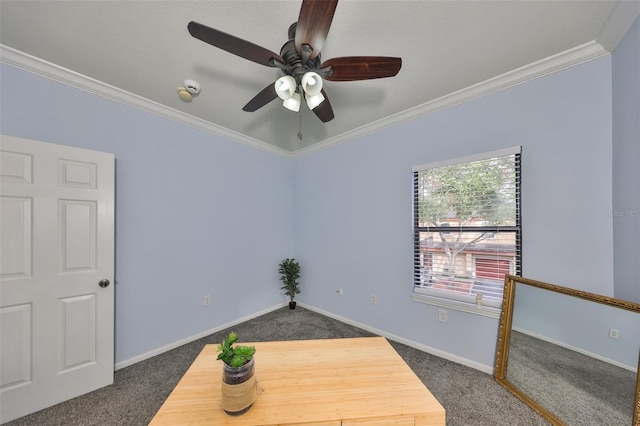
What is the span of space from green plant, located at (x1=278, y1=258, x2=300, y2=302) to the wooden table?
2.21m

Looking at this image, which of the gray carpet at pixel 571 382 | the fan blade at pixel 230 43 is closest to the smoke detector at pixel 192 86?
the fan blade at pixel 230 43

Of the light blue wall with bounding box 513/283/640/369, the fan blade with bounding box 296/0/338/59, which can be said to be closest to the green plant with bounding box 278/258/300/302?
the light blue wall with bounding box 513/283/640/369

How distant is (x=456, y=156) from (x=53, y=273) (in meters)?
3.67

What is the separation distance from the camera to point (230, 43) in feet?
3.68

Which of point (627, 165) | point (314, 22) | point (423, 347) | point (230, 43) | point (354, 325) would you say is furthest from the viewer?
point (354, 325)

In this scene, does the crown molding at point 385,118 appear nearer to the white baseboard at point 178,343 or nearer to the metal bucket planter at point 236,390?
the white baseboard at point 178,343

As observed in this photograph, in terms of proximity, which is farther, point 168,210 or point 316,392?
point 168,210

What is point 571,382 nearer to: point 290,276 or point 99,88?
point 290,276

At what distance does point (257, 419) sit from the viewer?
2.89 feet

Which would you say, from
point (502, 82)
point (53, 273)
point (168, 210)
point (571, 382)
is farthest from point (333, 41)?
point (571, 382)

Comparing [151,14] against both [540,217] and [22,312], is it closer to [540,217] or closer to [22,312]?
[22,312]

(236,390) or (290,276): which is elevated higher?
(236,390)

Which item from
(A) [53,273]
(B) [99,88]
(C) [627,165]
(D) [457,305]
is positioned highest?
(B) [99,88]

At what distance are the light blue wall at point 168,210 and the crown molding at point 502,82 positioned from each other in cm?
198
